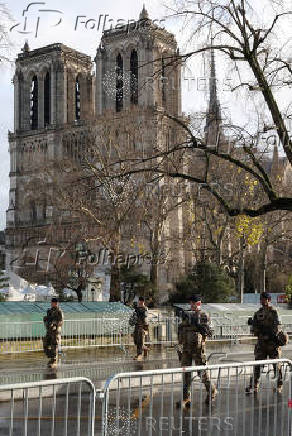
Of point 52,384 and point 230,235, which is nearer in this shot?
point 52,384

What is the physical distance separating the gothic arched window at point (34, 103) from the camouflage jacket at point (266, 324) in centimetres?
8928

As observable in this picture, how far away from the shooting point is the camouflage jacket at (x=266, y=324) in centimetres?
1423

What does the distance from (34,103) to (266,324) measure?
91.7 meters

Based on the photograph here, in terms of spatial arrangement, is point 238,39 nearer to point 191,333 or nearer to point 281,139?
point 281,139

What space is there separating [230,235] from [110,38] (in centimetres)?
3590

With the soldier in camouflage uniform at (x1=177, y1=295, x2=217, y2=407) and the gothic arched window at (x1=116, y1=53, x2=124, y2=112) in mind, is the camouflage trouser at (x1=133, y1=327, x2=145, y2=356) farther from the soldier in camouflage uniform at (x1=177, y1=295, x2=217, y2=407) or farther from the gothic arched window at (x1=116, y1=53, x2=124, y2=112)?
the gothic arched window at (x1=116, y1=53, x2=124, y2=112)

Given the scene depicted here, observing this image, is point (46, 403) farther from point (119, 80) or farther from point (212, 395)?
point (119, 80)

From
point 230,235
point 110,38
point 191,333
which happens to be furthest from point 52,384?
point 110,38

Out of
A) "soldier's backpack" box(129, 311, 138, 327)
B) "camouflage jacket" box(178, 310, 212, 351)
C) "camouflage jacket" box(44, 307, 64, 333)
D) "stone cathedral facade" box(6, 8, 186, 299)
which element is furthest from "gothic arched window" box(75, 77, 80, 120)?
"camouflage jacket" box(178, 310, 212, 351)

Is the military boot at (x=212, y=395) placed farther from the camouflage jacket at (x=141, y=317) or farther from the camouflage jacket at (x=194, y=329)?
the camouflage jacket at (x=141, y=317)

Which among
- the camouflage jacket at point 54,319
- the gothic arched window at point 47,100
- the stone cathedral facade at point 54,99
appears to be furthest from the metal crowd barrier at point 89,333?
the gothic arched window at point 47,100

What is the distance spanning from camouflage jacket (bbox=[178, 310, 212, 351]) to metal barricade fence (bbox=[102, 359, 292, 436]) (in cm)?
370

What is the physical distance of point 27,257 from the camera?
74.8 meters

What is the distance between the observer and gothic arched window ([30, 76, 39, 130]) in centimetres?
10150
